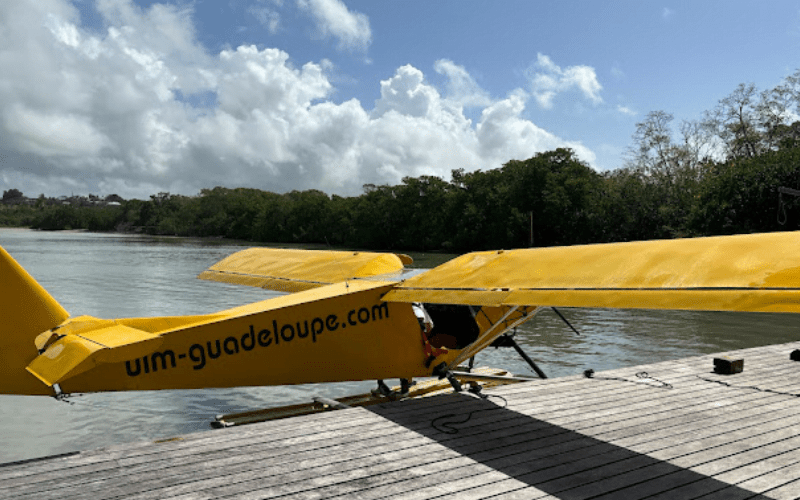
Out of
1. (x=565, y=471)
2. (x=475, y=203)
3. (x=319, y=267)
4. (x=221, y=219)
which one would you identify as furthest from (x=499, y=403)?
(x=221, y=219)

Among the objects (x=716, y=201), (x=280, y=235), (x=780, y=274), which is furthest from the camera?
(x=280, y=235)

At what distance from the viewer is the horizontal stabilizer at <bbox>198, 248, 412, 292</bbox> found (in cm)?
689

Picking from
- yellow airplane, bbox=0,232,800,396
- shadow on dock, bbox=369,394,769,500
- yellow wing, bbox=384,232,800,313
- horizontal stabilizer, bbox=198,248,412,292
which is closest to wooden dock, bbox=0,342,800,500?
shadow on dock, bbox=369,394,769,500

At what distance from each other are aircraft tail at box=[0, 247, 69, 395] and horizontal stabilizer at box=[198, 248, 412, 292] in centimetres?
286

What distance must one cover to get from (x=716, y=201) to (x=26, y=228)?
187592 mm

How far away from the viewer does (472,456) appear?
14.2ft

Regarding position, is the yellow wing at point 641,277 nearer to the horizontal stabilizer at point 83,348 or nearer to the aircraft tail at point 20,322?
the horizontal stabilizer at point 83,348

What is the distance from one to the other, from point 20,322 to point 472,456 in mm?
3580

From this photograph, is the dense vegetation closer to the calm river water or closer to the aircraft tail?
the calm river water

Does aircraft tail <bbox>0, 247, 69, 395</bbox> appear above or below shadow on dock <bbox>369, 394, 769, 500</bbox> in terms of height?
above

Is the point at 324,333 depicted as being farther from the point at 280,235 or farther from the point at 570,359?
the point at 280,235

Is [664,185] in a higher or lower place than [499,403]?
higher

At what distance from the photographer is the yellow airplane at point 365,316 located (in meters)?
3.36

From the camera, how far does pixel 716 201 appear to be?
37781mm
